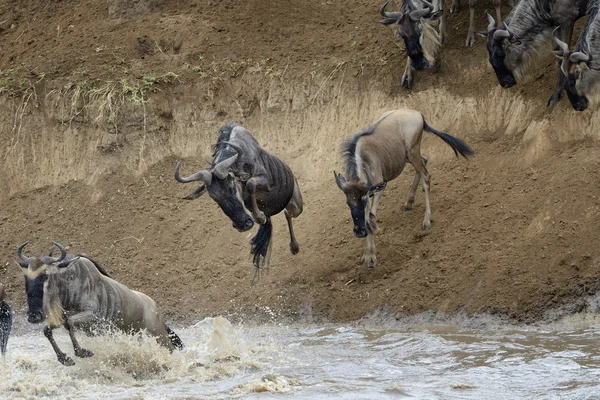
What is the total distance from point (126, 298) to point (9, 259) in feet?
20.2

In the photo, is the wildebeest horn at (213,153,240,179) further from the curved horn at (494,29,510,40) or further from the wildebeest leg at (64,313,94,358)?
the curved horn at (494,29,510,40)

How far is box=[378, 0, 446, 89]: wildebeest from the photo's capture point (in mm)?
15789

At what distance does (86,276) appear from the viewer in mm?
10672

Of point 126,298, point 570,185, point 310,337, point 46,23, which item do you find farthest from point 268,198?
point 46,23

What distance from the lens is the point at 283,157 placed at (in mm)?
16938

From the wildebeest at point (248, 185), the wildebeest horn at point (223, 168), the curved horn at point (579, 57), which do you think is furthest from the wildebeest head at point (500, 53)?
the wildebeest horn at point (223, 168)

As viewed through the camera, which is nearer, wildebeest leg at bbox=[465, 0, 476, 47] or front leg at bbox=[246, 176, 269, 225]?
front leg at bbox=[246, 176, 269, 225]

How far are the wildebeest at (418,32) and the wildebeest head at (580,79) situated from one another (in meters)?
2.28

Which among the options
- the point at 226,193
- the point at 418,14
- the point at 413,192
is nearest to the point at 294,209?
the point at 413,192

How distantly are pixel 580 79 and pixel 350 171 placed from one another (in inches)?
138

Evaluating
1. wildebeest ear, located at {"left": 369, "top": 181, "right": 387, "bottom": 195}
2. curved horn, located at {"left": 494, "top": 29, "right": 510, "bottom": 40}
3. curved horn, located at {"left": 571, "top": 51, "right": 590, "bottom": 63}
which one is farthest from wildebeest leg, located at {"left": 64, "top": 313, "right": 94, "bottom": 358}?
curved horn, located at {"left": 494, "top": 29, "right": 510, "bottom": 40}

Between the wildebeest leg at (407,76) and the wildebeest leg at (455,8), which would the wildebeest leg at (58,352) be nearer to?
the wildebeest leg at (407,76)

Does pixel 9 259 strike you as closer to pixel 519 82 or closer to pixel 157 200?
pixel 157 200

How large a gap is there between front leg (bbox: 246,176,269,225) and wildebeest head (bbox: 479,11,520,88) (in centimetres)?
440
